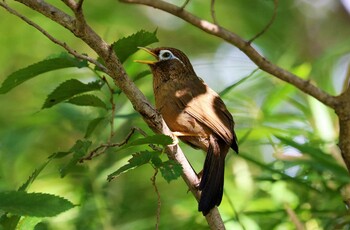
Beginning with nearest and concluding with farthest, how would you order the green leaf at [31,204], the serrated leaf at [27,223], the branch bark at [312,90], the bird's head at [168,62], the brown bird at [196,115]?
the green leaf at [31,204] < the serrated leaf at [27,223] < the branch bark at [312,90] < the brown bird at [196,115] < the bird's head at [168,62]

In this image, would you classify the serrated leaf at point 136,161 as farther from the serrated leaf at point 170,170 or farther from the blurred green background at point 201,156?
the blurred green background at point 201,156

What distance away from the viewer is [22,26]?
7391mm

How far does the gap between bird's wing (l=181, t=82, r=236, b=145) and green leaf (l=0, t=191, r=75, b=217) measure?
1943 mm

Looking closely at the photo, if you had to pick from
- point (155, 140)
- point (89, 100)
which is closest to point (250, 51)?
point (155, 140)

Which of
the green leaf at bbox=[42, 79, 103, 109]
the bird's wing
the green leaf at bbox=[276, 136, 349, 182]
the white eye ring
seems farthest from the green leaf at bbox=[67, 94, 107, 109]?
the white eye ring

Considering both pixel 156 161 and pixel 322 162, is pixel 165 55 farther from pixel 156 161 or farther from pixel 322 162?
pixel 156 161

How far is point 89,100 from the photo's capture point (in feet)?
11.0

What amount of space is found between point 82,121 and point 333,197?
186 cm

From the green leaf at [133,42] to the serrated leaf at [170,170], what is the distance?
25.4 inches

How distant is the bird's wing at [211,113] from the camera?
13.6 feet

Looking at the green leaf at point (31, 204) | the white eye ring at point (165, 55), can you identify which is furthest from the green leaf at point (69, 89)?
the white eye ring at point (165, 55)

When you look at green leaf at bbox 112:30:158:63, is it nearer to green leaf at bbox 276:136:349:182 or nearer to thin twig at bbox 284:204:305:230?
green leaf at bbox 276:136:349:182

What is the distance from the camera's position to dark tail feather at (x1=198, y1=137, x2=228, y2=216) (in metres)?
3.21

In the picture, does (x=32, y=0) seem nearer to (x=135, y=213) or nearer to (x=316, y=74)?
(x=135, y=213)
